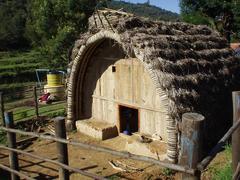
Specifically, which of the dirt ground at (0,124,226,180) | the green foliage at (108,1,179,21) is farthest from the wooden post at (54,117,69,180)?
the green foliage at (108,1,179,21)

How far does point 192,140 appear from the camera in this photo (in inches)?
112

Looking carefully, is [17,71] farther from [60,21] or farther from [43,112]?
[43,112]

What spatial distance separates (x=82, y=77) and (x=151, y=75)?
3884 millimetres

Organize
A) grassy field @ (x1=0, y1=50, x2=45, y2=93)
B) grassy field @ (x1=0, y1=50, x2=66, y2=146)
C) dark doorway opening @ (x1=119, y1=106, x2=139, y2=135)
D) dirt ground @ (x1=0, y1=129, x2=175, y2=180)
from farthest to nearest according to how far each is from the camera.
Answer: grassy field @ (x1=0, y1=50, x2=45, y2=93)
grassy field @ (x1=0, y1=50, x2=66, y2=146)
dark doorway opening @ (x1=119, y1=106, x2=139, y2=135)
dirt ground @ (x1=0, y1=129, x2=175, y2=180)

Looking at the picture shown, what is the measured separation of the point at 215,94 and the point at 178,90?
163 cm

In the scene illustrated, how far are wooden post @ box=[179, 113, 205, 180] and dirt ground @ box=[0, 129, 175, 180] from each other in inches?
196

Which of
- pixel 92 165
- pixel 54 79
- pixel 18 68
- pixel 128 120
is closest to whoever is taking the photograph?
pixel 92 165

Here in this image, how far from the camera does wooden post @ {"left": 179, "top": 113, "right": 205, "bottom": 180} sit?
9.27 feet

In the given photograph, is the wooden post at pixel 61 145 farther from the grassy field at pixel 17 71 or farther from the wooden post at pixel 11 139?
the grassy field at pixel 17 71

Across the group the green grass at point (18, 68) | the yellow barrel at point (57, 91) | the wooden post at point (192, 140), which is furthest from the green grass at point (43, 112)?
the green grass at point (18, 68)

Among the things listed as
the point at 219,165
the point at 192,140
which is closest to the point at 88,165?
the point at 219,165

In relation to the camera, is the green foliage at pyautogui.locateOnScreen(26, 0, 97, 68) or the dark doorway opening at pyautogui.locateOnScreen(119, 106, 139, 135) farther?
the green foliage at pyautogui.locateOnScreen(26, 0, 97, 68)

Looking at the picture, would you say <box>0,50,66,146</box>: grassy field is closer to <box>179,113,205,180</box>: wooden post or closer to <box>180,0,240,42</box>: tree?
<box>179,113,205,180</box>: wooden post

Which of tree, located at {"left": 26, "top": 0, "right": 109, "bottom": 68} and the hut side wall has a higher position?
tree, located at {"left": 26, "top": 0, "right": 109, "bottom": 68}
